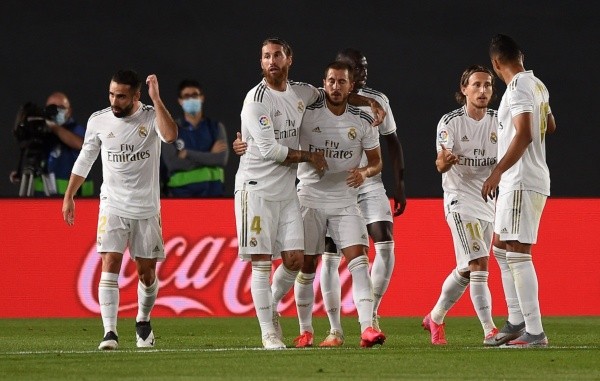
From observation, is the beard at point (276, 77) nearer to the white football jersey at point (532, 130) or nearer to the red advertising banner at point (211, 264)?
the white football jersey at point (532, 130)

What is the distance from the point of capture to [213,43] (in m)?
16.9

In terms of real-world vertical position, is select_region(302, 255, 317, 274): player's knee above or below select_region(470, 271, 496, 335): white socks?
above

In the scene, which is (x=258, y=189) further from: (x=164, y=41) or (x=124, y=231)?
(x=164, y=41)

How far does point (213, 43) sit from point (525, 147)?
29.4ft

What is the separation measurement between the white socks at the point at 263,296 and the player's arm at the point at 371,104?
4.11ft

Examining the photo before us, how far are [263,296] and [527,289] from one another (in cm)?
158

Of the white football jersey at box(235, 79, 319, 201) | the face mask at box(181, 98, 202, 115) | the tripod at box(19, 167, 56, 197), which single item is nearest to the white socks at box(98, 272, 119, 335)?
the white football jersey at box(235, 79, 319, 201)

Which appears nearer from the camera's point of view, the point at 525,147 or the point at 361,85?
the point at 525,147

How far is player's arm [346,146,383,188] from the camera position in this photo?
349 inches

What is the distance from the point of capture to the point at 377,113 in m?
9.24

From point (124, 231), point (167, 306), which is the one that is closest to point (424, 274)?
point (167, 306)

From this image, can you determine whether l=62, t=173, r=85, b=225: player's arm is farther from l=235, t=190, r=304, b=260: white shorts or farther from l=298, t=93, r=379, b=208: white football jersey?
l=298, t=93, r=379, b=208: white football jersey

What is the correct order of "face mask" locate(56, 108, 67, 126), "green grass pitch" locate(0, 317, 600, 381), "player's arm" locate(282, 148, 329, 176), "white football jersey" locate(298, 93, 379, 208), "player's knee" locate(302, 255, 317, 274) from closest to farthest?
1. "green grass pitch" locate(0, 317, 600, 381)
2. "player's arm" locate(282, 148, 329, 176)
3. "white football jersey" locate(298, 93, 379, 208)
4. "player's knee" locate(302, 255, 317, 274)
5. "face mask" locate(56, 108, 67, 126)

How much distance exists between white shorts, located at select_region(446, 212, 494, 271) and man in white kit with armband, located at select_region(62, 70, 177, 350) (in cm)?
201
